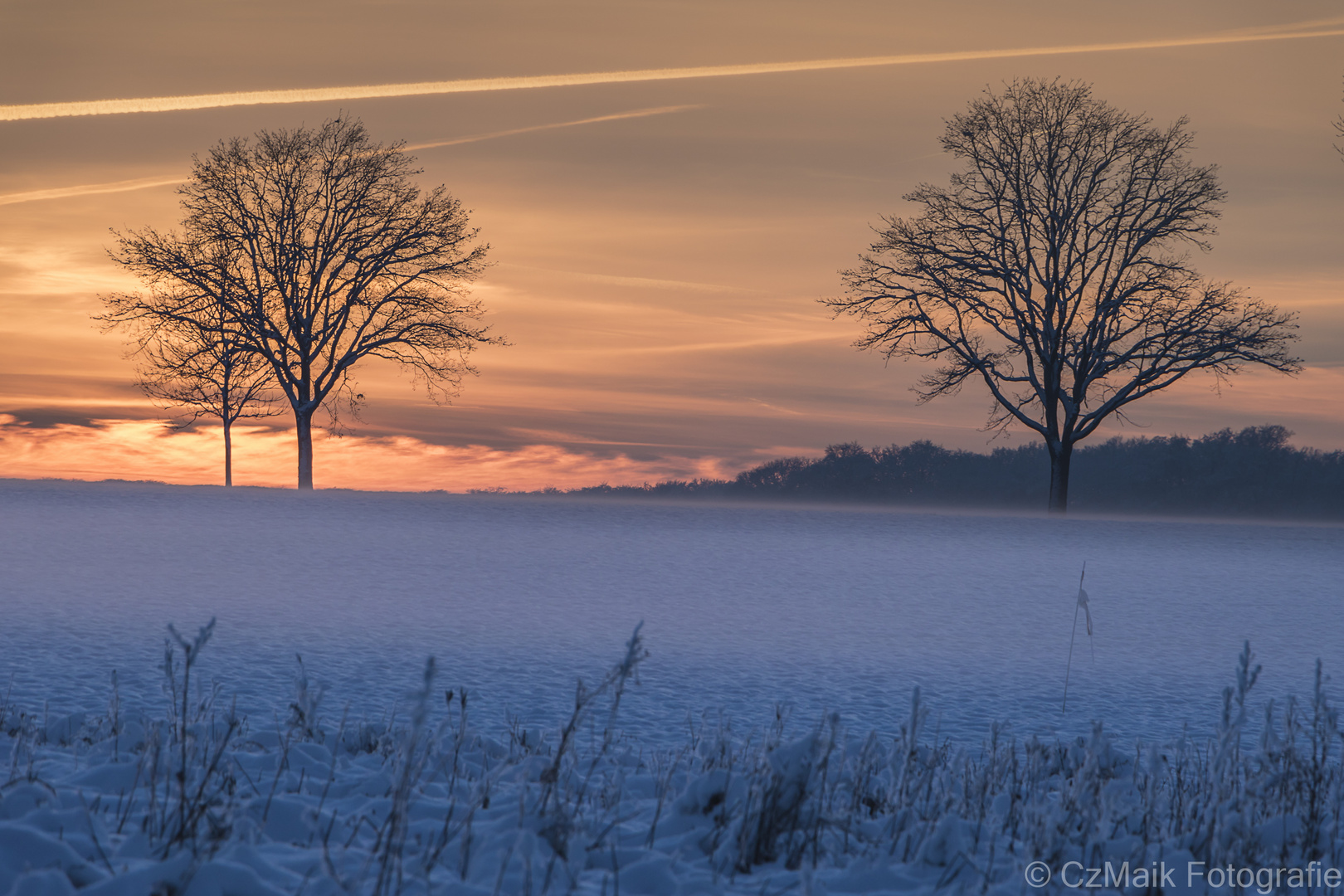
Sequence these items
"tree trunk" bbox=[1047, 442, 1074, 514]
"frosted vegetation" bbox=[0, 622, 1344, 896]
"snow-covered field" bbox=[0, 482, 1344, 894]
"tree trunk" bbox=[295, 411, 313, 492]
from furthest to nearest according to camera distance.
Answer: "tree trunk" bbox=[295, 411, 313, 492]
"tree trunk" bbox=[1047, 442, 1074, 514]
"snow-covered field" bbox=[0, 482, 1344, 894]
"frosted vegetation" bbox=[0, 622, 1344, 896]

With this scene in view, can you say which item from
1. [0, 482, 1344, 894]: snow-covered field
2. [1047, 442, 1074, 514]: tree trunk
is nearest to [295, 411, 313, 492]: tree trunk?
[0, 482, 1344, 894]: snow-covered field

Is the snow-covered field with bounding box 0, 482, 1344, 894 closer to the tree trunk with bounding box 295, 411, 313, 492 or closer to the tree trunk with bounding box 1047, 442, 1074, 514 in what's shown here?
the tree trunk with bounding box 1047, 442, 1074, 514

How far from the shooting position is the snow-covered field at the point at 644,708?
410cm

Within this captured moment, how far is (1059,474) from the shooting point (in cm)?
2623

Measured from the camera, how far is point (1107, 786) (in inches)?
201

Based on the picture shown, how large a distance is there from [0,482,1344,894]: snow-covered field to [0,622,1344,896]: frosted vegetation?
2 centimetres

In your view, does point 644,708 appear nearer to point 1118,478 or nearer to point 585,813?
point 585,813

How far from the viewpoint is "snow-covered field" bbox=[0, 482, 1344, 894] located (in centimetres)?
410

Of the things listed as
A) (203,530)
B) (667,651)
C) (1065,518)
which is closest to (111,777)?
(667,651)

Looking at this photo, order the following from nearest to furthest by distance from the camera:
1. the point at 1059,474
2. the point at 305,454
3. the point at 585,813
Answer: the point at 585,813, the point at 1059,474, the point at 305,454

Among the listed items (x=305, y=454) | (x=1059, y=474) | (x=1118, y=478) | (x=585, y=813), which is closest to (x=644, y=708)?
(x=585, y=813)

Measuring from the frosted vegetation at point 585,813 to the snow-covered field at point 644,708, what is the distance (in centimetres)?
2

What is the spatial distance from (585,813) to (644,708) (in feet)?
10.3

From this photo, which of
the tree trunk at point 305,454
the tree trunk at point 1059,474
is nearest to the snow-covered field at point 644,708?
the tree trunk at point 1059,474
